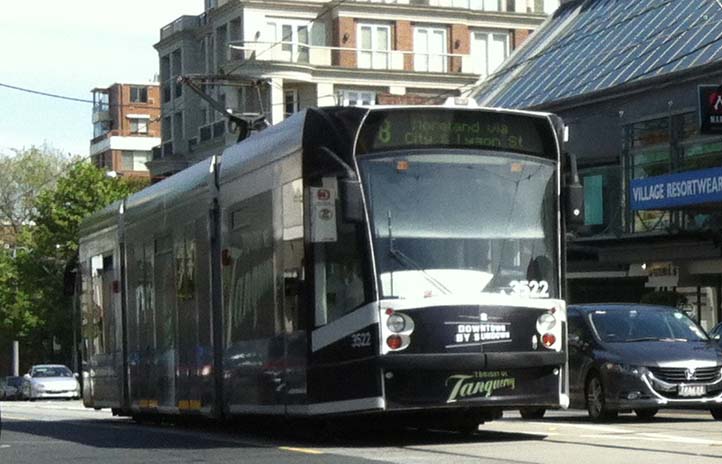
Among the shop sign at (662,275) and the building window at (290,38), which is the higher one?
the building window at (290,38)

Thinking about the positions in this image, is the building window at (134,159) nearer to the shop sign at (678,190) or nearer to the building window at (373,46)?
the building window at (373,46)

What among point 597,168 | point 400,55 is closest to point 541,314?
point 597,168

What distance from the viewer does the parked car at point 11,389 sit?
7125cm

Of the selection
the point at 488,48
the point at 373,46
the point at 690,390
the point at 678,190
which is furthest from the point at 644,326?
the point at 488,48

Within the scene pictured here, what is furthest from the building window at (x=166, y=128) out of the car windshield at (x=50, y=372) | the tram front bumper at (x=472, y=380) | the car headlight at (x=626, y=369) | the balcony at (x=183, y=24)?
the tram front bumper at (x=472, y=380)

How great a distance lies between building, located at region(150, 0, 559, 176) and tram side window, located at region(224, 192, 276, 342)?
47687 mm

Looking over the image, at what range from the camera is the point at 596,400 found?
2206 centimetres

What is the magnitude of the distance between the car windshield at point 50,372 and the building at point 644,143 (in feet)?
75.6

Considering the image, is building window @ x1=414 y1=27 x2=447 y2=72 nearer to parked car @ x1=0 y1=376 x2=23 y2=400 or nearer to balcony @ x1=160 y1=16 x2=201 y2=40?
balcony @ x1=160 y1=16 x2=201 y2=40

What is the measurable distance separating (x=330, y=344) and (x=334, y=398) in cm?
48

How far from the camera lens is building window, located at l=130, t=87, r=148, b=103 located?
127 m

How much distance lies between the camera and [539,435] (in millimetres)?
17750

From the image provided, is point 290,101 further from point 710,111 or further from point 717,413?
point 717,413

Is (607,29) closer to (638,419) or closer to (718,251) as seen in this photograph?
(718,251)
